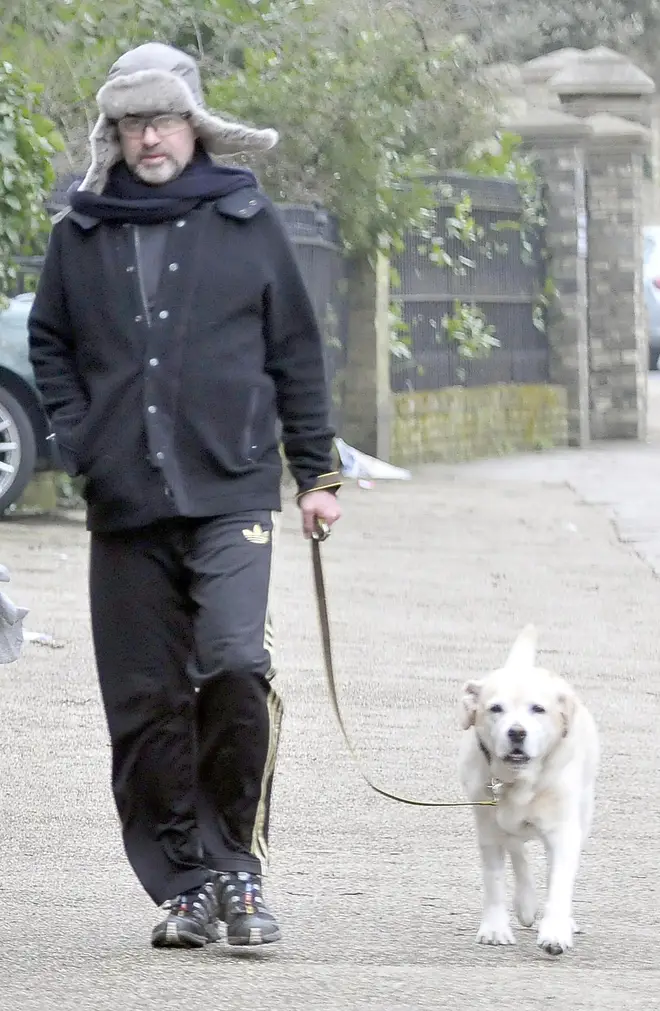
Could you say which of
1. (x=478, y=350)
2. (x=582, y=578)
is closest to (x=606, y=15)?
(x=478, y=350)

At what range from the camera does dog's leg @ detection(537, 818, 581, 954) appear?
4.59m

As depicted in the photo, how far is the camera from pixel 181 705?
4.70 meters

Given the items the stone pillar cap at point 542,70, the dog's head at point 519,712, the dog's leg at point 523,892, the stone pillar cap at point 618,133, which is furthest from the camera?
the stone pillar cap at point 542,70

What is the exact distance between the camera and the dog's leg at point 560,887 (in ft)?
15.1

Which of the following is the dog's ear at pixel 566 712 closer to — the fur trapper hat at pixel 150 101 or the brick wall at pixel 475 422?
the fur trapper hat at pixel 150 101

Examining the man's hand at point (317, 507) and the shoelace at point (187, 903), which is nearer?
the shoelace at point (187, 903)

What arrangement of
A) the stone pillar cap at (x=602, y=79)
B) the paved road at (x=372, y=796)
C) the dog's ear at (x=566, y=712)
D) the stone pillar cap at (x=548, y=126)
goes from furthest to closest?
the stone pillar cap at (x=602, y=79) < the stone pillar cap at (x=548, y=126) < the dog's ear at (x=566, y=712) < the paved road at (x=372, y=796)

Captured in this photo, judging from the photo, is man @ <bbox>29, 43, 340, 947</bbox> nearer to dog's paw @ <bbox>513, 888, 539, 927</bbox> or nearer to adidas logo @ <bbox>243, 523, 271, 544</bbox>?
adidas logo @ <bbox>243, 523, 271, 544</bbox>

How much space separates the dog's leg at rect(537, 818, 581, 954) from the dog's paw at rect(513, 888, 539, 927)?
A: 22 cm

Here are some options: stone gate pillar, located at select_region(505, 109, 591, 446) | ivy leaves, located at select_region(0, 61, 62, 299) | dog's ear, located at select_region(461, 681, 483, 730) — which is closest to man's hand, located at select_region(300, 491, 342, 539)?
dog's ear, located at select_region(461, 681, 483, 730)

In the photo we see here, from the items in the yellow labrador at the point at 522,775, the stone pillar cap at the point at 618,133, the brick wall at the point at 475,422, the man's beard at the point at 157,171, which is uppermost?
the stone pillar cap at the point at 618,133

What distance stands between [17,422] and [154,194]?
7.03 m

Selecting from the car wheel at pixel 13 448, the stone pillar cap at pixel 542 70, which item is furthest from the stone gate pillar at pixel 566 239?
the car wheel at pixel 13 448

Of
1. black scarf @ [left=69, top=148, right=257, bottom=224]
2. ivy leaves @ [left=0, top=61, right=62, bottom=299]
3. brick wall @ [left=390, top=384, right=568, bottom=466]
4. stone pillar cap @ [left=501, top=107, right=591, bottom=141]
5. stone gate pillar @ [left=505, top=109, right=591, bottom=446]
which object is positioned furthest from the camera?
stone gate pillar @ [left=505, top=109, right=591, bottom=446]
